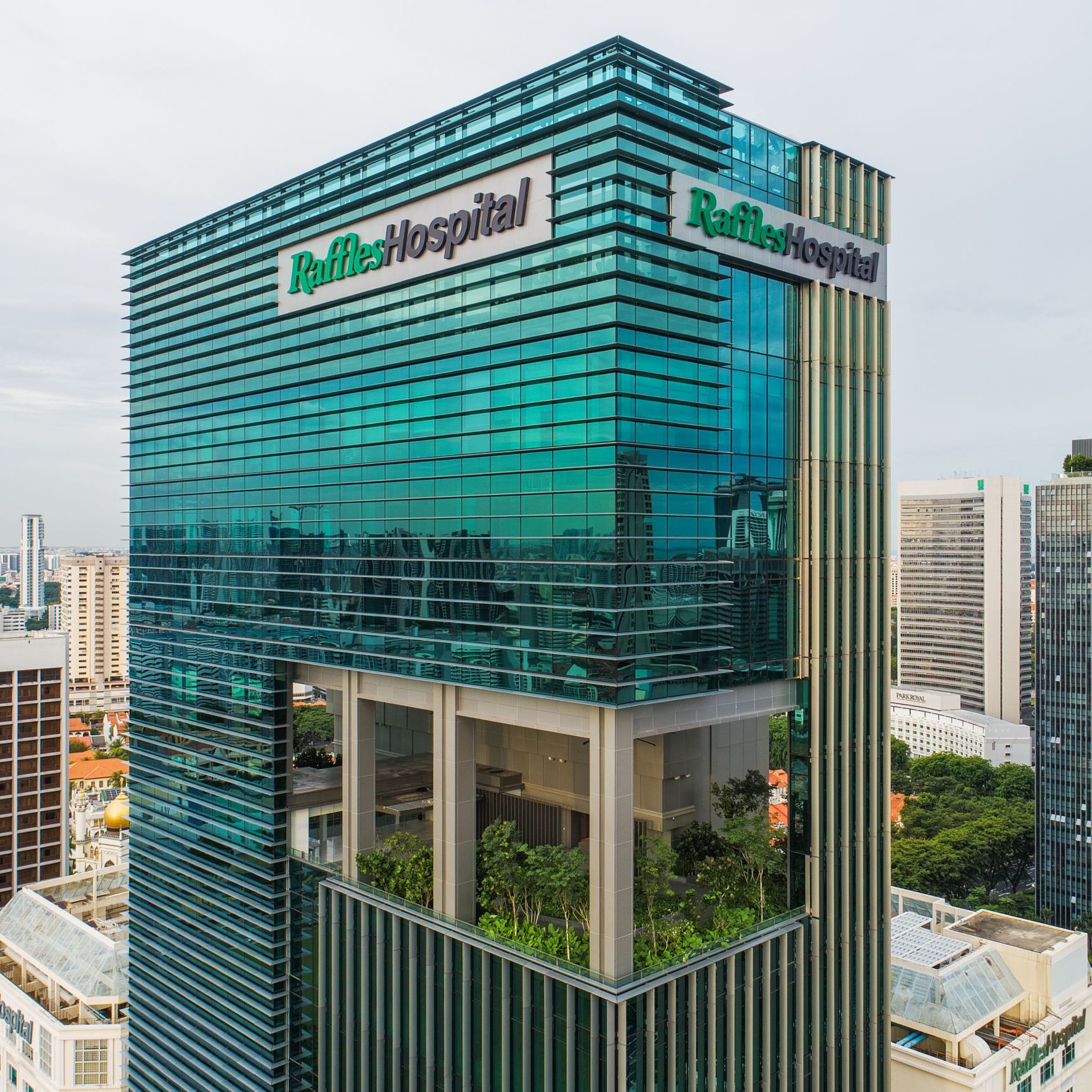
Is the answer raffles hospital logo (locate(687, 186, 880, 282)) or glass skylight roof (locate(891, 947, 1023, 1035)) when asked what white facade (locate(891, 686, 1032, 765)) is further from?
raffles hospital logo (locate(687, 186, 880, 282))

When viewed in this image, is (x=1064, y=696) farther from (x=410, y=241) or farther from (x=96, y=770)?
(x=96, y=770)

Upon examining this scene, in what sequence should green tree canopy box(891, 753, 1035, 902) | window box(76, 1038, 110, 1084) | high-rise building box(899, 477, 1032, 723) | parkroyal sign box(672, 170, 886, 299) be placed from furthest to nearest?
high-rise building box(899, 477, 1032, 723) < green tree canopy box(891, 753, 1035, 902) < window box(76, 1038, 110, 1084) < parkroyal sign box(672, 170, 886, 299)

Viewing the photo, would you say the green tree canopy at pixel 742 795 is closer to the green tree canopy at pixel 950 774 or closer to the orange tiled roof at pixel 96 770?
the green tree canopy at pixel 950 774

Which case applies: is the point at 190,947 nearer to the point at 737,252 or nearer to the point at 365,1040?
the point at 365,1040

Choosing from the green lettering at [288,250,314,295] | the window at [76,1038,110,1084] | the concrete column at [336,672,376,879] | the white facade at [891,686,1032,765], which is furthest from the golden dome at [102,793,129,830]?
the white facade at [891,686,1032,765]

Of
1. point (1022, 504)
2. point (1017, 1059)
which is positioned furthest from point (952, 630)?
point (1017, 1059)

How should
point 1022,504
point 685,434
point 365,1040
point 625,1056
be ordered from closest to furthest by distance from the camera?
point 625,1056 → point 685,434 → point 365,1040 → point 1022,504
